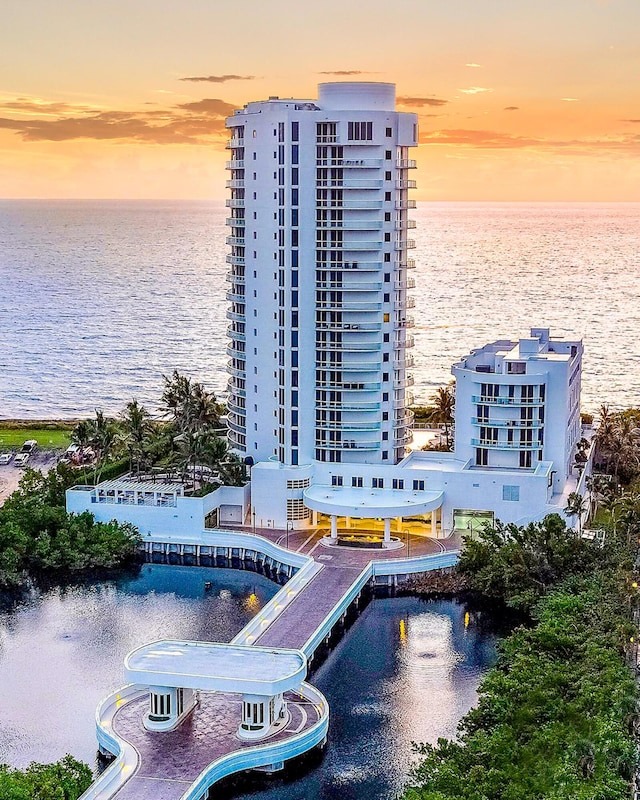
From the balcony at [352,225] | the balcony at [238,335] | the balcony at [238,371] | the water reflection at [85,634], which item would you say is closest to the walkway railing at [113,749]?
the water reflection at [85,634]

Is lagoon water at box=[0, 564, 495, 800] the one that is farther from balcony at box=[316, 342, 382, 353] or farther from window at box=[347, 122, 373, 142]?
window at box=[347, 122, 373, 142]

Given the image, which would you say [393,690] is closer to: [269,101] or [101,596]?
[101,596]

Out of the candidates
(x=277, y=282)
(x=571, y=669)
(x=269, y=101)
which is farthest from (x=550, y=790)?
(x=269, y=101)

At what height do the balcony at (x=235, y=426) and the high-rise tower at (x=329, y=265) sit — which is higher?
the high-rise tower at (x=329, y=265)

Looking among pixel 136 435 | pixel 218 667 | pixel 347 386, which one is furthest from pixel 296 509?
pixel 218 667

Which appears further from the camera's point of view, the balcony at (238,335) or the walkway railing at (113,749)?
the balcony at (238,335)

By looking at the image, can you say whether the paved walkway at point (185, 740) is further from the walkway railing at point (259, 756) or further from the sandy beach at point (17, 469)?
the sandy beach at point (17, 469)

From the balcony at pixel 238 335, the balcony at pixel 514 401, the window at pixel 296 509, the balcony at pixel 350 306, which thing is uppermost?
the balcony at pixel 350 306
